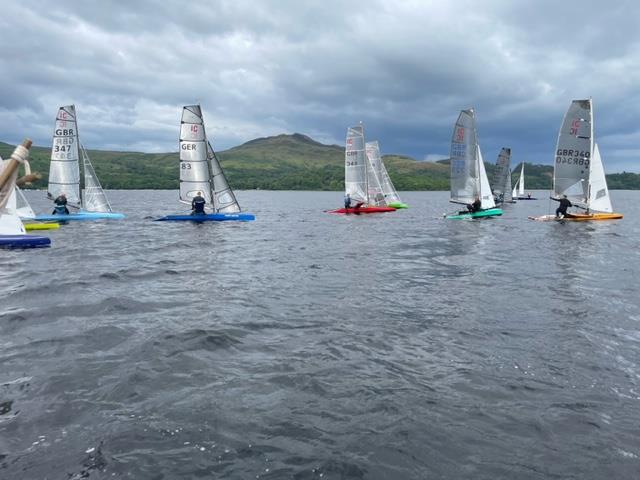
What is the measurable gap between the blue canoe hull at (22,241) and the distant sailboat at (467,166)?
36.5 m

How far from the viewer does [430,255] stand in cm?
2491

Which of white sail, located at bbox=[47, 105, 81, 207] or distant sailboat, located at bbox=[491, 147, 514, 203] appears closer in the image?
white sail, located at bbox=[47, 105, 81, 207]

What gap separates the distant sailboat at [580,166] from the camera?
4400 cm

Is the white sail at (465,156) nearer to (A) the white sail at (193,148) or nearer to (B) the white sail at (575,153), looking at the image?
(B) the white sail at (575,153)

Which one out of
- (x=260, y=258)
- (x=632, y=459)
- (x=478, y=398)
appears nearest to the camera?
(x=632, y=459)

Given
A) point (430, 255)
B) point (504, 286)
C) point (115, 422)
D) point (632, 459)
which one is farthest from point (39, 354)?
point (430, 255)

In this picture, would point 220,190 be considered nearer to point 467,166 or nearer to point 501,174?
point 467,166

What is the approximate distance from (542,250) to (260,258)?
16204mm

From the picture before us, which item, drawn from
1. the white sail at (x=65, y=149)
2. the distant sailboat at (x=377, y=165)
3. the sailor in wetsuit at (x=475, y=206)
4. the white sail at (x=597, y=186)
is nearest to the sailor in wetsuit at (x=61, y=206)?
the white sail at (x=65, y=149)

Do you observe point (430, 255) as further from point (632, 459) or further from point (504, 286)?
point (632, 459)

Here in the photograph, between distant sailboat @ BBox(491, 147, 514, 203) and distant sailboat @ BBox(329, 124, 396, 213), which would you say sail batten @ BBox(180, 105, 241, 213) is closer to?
distant sailboat @ BBox(329, 124, 396, 213)

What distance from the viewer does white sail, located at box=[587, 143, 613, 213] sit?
146 feet

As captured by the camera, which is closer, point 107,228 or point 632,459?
point 632,459

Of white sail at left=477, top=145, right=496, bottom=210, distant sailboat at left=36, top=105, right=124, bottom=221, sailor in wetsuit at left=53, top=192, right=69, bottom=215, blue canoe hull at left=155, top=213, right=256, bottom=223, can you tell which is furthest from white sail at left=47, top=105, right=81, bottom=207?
white sail at left=477, top=145, right=496, bottom=210
